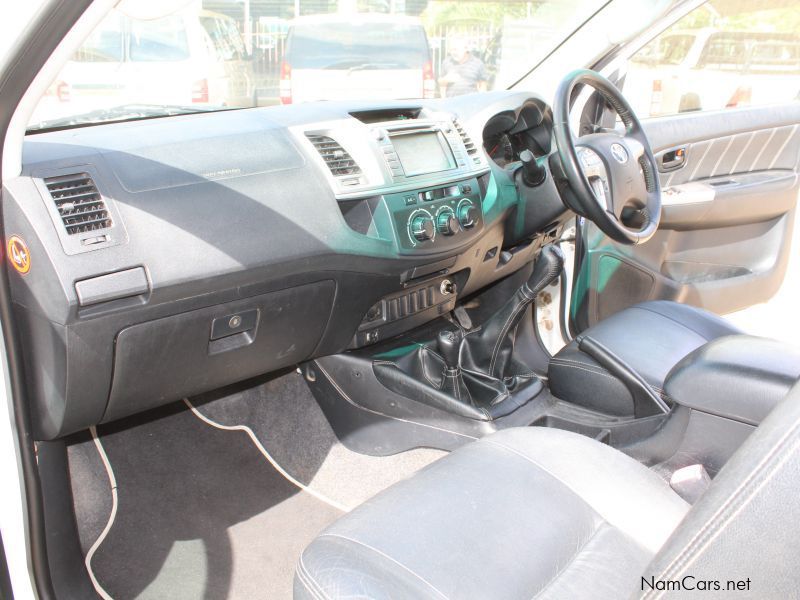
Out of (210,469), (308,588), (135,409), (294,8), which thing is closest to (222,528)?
(210,469)

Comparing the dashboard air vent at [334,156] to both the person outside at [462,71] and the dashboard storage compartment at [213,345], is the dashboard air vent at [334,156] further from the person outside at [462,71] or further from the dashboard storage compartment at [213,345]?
the person outside at [462,71]

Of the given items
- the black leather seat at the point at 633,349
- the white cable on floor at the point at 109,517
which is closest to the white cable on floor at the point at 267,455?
the white cable on floor at the point at 109,517

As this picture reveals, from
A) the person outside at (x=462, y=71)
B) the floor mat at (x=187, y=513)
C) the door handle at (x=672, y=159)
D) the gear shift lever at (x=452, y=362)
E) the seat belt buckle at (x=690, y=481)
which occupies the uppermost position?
the person outside at (x=462, y=71)

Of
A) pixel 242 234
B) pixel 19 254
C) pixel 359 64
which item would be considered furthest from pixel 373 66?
pixel 19 254

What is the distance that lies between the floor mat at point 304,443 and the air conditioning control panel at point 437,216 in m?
0.64

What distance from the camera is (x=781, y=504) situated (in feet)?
2.13

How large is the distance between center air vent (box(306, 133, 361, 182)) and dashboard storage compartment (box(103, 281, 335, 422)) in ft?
0.88

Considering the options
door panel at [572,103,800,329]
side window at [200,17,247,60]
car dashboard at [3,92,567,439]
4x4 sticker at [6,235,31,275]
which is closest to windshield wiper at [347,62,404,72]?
side window at [200,17,247,60]

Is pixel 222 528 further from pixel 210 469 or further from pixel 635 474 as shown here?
pixel 635 474

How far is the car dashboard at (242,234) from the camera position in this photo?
142cm

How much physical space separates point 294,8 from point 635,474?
2.36 metres

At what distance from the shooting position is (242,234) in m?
1.60

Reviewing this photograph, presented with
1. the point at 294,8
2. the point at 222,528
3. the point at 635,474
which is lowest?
the point at 222,528

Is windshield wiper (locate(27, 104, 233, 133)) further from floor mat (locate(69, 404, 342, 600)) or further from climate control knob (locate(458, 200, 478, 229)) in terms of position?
floor mat (locate(69, 404, 342, 600))
